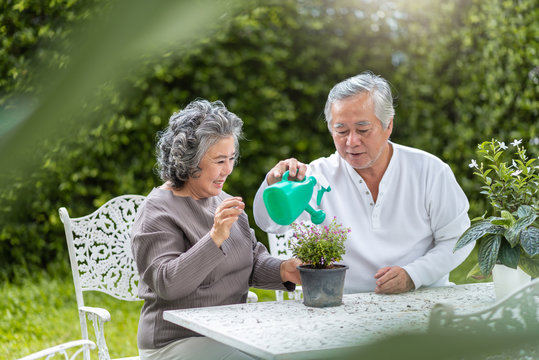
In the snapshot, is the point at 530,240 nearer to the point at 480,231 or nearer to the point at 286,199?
the point at 480,231

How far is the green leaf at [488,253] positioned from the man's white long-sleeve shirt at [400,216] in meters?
0.38

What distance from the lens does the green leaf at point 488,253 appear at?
5.52 ft

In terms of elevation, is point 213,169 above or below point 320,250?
above

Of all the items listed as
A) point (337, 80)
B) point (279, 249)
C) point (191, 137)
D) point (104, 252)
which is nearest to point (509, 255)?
point (191, 137)

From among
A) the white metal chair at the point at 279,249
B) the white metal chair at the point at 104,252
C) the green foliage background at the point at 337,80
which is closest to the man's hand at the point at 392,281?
the white metal chair at the point at 104,252

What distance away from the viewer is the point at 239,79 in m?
4.18

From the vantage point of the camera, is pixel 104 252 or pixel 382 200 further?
pixel 104 252

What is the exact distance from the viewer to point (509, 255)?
1692 mm

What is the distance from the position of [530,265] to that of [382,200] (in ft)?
2.08

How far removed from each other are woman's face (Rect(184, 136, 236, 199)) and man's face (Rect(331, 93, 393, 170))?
0.38 metres

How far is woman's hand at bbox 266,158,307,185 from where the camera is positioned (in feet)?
6.26

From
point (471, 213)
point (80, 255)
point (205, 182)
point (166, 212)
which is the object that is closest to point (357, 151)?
point (205, 182)

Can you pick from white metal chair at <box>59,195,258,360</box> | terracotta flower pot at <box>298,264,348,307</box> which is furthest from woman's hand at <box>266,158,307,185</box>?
white metal chair at <box>59,195,258,360</box>

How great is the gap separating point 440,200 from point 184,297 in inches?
36.3
